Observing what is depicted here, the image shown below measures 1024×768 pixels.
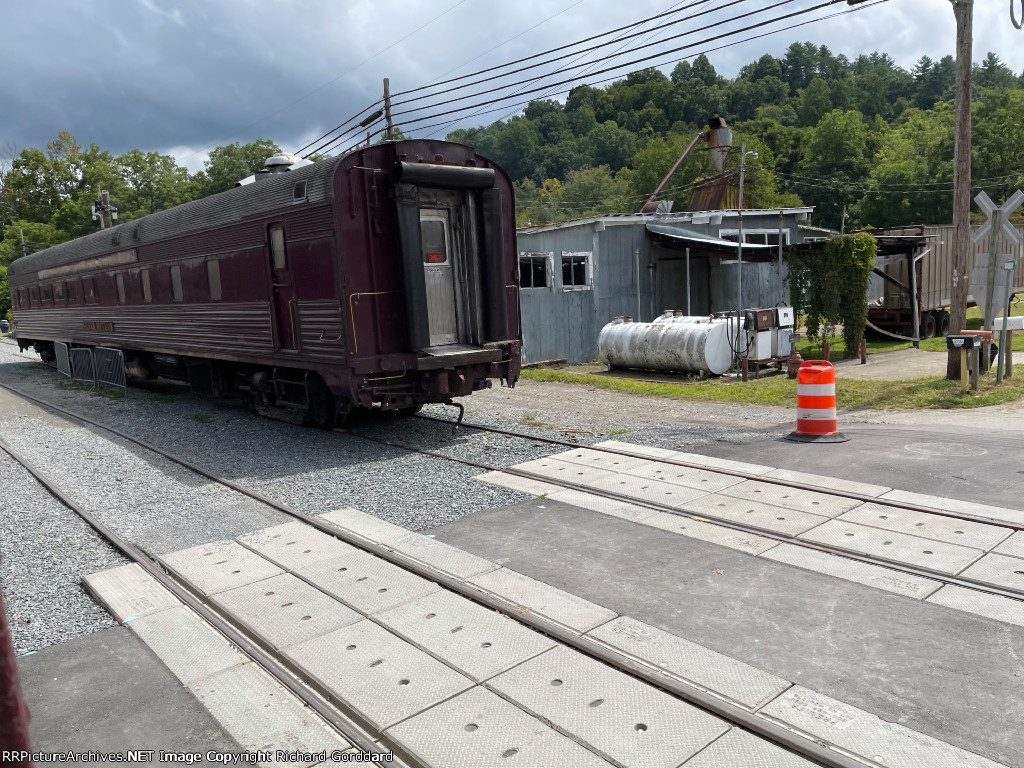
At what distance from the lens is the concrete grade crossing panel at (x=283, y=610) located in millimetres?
4641

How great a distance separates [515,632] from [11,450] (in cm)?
948

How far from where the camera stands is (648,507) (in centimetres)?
684

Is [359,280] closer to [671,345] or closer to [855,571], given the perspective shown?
[855,571]

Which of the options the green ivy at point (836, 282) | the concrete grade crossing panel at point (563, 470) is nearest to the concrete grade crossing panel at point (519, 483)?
the concrete grade crossing panel at point (563, 470)

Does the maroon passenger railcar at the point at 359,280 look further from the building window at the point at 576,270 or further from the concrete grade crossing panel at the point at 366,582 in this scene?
the building window at the point at 576,270

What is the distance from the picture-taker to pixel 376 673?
4.10 m

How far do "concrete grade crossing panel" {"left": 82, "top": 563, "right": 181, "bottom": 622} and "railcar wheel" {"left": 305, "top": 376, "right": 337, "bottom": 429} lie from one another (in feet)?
15.9

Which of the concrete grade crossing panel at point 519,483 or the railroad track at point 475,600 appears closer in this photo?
the railroad track at point 475,600

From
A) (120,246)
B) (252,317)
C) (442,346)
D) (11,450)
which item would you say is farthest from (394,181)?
(120,246)

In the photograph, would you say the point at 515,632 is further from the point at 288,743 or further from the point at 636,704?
the point at 288,743

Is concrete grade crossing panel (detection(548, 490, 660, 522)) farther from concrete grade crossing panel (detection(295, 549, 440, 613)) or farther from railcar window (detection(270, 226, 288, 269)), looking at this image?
railcar window (detection(270, 226, 288, 269))

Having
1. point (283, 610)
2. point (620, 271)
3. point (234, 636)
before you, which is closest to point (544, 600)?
point (283, 610)

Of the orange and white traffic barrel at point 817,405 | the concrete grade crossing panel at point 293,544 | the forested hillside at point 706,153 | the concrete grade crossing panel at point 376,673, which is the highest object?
the forested hillside at point 706,153

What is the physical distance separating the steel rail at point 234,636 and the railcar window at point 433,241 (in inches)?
194
